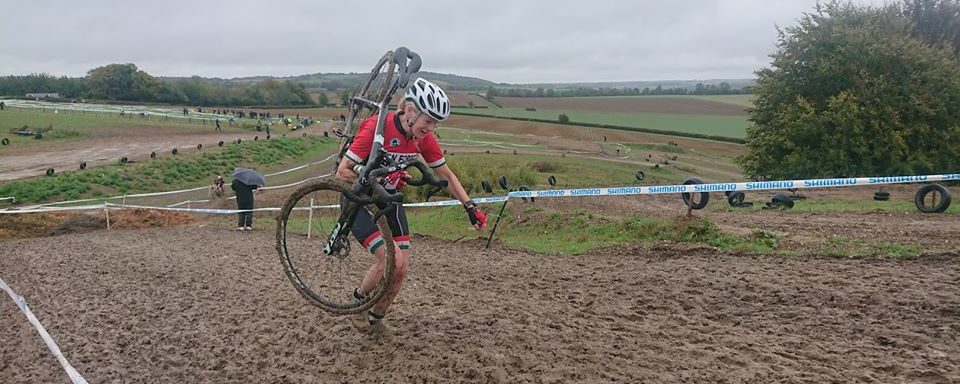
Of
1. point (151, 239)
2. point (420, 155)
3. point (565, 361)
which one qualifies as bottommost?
point (151, 239)

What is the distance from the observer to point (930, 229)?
11688 mm

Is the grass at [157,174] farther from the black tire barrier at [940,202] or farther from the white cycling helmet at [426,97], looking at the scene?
the black tire barrier at [940,202]

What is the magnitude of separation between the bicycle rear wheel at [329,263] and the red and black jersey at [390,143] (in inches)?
14.1

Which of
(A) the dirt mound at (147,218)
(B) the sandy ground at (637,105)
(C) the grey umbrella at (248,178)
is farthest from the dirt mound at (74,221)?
(B) the sandy ground at (637,105)

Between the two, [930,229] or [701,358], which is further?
[930,229]

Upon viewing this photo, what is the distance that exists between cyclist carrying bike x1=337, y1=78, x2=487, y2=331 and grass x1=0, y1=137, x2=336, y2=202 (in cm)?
2519

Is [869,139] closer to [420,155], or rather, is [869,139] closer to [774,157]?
[774,157]

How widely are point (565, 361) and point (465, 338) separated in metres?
1.24

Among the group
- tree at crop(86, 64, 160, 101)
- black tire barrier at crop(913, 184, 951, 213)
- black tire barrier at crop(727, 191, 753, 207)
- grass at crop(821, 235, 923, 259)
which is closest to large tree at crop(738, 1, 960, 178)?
black tire barrier at crop(727, 191, 753, 207)

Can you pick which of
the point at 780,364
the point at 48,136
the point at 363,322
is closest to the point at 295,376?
the point at 363,322

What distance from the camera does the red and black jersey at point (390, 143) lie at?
20.1 feet

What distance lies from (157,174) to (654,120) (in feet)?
232

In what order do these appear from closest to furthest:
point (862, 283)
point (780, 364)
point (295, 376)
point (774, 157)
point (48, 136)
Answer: point (780, 364)
point (295, 376)
point (862, 283)
point (774, 157)
point (48, 136)

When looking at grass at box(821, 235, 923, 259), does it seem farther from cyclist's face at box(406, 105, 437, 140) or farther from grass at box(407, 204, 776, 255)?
cyclist's face at box(406, 105, 437, 140)
